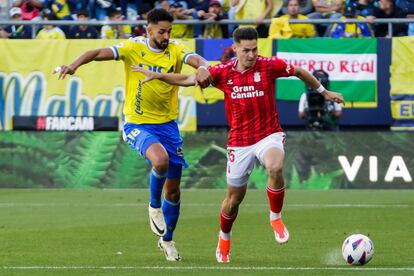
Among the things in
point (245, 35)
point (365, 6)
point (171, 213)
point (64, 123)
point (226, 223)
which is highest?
point (245, 35)

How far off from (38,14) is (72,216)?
7809 millimetres

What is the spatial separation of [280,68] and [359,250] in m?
1.94

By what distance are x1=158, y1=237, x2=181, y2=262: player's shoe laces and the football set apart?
5.83 ft

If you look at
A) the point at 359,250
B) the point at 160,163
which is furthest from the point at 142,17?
the point at 359,250

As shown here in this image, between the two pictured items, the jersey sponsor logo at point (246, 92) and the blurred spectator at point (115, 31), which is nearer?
the jersey sponsor logo at point (246, 92)

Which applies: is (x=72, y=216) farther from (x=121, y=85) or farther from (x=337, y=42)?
(x=337, y=42)

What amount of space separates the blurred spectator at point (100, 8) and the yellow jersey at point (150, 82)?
1150 centimetres

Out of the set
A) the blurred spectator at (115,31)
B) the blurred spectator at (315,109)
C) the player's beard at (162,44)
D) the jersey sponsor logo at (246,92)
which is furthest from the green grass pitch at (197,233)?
the blurred spectator at (115,31)

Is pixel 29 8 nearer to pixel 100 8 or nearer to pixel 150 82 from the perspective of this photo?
pixel 100 8

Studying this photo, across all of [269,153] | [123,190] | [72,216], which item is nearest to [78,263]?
[269,153]

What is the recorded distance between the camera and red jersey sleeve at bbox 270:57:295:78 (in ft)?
38.9

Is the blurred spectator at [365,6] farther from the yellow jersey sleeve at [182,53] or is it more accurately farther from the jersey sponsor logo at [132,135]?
the jersey sponsor logo at [132,135]

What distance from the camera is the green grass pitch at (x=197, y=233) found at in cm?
1144

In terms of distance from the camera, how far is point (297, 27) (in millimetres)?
22266
